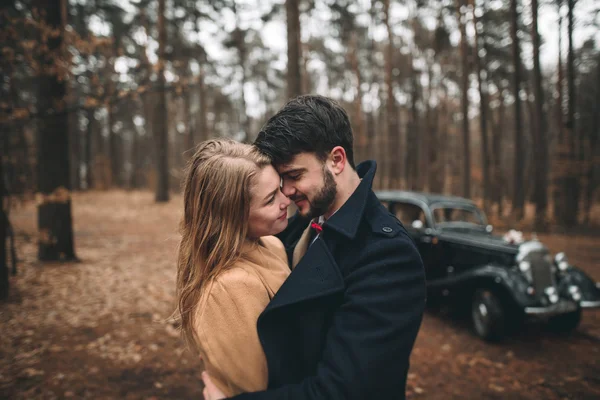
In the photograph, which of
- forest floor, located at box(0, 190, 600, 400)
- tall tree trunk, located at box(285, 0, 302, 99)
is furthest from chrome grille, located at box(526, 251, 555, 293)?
tall tree trunk, located at box(285, 0, 302, 99)

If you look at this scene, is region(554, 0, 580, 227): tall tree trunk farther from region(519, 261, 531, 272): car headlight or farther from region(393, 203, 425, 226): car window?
region(519, 261, 531, 272): car headlight

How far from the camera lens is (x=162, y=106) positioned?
17.0 metres

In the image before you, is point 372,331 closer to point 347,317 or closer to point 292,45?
point 347,317

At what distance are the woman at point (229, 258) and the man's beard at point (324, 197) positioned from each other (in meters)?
0.15

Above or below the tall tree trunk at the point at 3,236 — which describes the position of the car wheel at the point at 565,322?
below

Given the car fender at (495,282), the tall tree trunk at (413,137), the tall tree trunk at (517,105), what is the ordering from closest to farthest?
1. the car fender at (495,282)
2. the tall tree trunk at (517,105)
3. the tall tree trunk at (413,137)

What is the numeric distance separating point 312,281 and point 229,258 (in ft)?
1.32

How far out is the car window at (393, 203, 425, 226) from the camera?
20.9 ft

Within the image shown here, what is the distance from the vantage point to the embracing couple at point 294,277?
4.32 feet

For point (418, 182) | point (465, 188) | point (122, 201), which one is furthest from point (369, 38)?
point (122, 201)

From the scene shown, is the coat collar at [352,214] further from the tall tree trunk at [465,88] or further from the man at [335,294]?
the tall tree trunk at [465,88]

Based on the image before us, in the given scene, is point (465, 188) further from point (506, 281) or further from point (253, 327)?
point (253, 327)

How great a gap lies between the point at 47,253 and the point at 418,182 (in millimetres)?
17604

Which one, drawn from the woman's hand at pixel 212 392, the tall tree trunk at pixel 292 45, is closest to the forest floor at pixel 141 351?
the woman's hand at pixel 212 392
